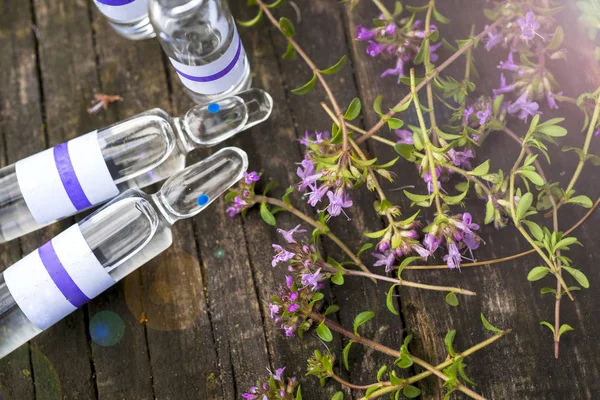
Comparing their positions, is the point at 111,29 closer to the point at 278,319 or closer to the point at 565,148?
the point at 278,319

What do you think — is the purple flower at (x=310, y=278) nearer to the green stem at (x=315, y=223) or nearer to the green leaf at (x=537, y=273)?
the green stem at (x=315, y=223)

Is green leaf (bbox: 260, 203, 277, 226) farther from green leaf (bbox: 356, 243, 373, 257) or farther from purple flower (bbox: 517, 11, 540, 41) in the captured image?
purple flower (bbox: 517, 11, 540, 41)

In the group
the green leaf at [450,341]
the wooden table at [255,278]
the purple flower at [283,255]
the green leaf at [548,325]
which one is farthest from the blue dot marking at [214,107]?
the green leaf at [548,325]

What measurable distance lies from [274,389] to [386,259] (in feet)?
1.18

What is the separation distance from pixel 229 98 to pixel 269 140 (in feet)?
0.51

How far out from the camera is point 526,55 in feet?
4.49

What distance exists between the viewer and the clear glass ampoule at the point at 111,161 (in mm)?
1350

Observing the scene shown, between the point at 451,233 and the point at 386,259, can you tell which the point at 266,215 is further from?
the point at 451,233

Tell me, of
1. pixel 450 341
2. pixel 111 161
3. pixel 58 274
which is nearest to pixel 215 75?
pixel 111 161

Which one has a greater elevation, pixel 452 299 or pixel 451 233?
pixel 451 233

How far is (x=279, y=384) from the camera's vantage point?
134 centimetres

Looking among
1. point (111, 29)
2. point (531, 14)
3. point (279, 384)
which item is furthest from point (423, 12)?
point (279, 384)

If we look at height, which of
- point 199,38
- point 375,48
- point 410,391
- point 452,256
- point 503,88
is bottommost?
point 410,391

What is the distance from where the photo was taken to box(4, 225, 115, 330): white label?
130 centimetres
